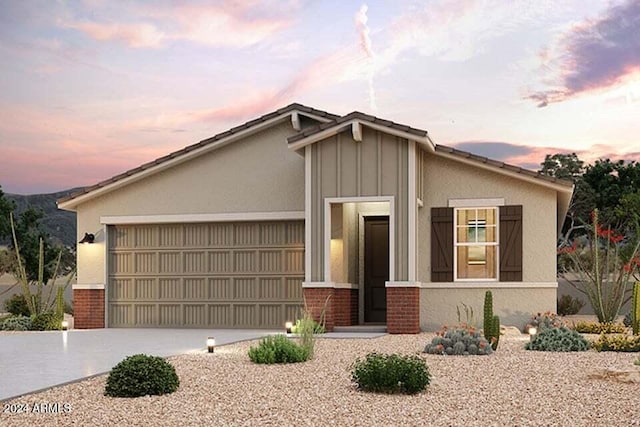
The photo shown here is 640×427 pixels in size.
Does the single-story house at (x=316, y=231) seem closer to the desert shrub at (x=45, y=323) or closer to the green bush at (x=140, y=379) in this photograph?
the desert shrub at (x=45, y=323)

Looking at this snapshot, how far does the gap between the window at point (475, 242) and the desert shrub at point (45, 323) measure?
909 centimetres

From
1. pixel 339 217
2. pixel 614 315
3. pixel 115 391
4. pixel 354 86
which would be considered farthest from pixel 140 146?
pixel 115 391

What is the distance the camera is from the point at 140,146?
26.5 metres

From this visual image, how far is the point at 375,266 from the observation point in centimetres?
1962

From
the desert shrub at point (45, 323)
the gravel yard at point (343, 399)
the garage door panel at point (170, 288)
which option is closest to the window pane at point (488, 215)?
the gravel yard at point (343, 399)

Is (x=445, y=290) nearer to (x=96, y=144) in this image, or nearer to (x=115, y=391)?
(x=115, y=391)

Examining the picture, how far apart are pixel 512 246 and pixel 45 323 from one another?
1050cm

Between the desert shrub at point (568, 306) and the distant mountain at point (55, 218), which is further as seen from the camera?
the distant mountain at point (55, 218)

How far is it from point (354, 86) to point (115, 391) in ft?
47.1

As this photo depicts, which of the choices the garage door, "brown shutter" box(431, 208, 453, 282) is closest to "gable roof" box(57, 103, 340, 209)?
the garage door

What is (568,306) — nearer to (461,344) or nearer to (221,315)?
(221,315)

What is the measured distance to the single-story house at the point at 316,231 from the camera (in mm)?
17406

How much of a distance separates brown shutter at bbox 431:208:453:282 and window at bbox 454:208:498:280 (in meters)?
0.19

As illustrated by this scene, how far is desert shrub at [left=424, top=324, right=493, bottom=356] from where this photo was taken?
42.1ft
